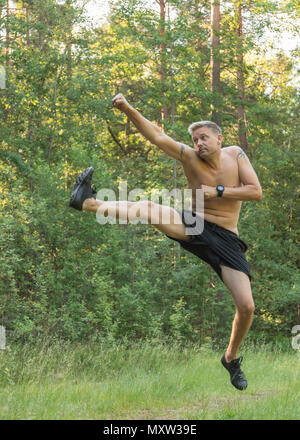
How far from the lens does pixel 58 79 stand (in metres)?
16.7

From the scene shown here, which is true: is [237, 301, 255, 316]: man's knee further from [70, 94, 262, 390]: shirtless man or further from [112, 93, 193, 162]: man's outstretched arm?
[112, 93, 193, 162]: man's outstretched arm

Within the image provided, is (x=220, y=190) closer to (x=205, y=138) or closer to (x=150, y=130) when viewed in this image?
(x=205, y=138)

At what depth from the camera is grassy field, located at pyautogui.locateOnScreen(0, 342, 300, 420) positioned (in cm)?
575

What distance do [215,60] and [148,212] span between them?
1284 centimetres

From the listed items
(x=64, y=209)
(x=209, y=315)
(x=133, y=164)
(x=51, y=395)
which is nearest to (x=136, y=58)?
(x=133, y=164)

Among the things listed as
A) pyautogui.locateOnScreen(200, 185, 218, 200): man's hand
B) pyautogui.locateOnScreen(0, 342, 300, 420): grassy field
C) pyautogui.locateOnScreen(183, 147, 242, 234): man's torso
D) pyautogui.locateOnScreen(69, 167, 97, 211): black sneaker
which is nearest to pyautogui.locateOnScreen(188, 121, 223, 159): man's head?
pyautogui.locateOnScreen(183, 147, 242, 234): man's torso

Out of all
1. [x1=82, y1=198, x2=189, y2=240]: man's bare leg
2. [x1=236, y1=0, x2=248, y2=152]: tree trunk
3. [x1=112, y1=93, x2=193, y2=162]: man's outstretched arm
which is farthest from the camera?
[x1=236, y1=0, x2=248, y2=152]: tree trunk

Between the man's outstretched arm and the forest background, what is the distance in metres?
5.43

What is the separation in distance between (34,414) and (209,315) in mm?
9571

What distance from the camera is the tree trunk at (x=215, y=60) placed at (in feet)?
53.9

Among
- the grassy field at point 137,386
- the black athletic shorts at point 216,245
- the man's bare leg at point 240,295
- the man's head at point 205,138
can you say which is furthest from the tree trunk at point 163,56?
the man's bare leg at point 240,295

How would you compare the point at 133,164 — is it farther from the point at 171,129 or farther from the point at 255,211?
the point at 255,211

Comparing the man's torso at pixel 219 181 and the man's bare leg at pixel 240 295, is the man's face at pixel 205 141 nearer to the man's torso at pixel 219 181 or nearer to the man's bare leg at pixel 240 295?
the man's torso at pixel 219 181

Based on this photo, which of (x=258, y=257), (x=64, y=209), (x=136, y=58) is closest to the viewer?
(x=64, y=209)
